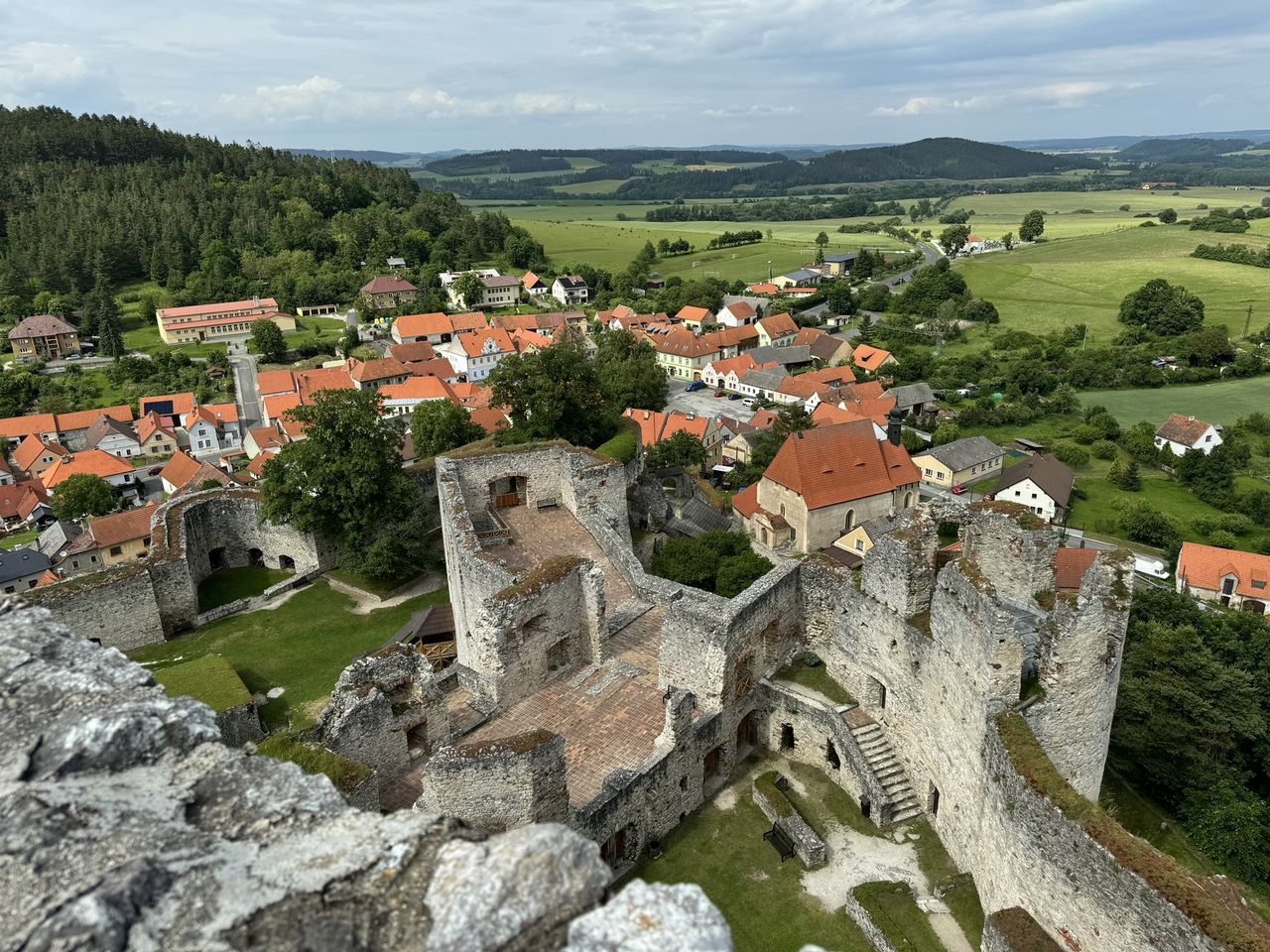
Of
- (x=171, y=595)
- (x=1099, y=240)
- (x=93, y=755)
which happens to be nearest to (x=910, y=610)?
(x=93, y=755)

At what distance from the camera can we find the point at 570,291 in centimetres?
13000

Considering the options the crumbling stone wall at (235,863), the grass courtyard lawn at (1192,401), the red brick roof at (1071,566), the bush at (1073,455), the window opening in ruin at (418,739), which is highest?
the crumbling stone wall at (235,863)

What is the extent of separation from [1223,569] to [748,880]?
4114cm

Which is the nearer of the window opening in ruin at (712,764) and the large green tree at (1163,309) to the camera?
the window opening in ruin at (712,764)

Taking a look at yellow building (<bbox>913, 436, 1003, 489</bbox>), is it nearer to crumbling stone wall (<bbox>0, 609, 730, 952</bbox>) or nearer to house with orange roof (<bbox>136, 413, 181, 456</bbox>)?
crumbling stone wall (<bbox>0, 609, 730, 952</bbox>)

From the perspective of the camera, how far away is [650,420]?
60594mm

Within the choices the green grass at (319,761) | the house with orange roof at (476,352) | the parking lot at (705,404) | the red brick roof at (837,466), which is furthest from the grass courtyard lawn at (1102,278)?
the green grass at (319,761)

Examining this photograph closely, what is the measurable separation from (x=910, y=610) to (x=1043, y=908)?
21.9ft

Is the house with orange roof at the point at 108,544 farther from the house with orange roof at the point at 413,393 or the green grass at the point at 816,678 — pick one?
the green grass at the point at 816,678

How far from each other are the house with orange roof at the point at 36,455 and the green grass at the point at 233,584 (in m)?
40.2

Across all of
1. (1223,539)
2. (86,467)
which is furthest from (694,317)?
(86,467)

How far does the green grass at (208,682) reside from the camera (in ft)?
78.8

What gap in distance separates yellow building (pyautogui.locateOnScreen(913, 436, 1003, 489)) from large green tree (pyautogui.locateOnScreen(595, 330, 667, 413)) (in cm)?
2239

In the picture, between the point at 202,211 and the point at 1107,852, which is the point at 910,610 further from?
the point at 202,211
